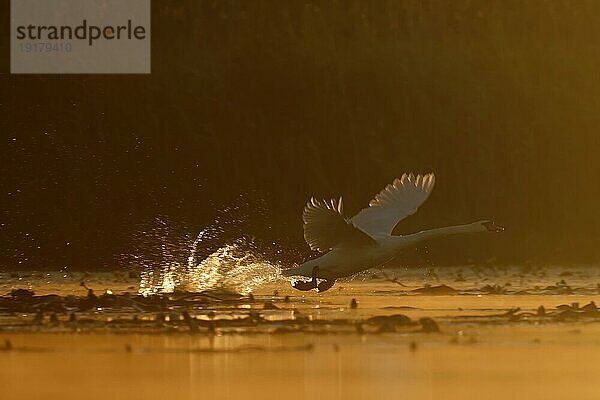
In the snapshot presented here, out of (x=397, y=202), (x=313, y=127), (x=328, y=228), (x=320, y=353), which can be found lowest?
(x=320, y=353)

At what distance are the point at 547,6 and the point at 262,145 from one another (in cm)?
774

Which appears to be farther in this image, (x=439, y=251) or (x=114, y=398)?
(x=439, y=251)

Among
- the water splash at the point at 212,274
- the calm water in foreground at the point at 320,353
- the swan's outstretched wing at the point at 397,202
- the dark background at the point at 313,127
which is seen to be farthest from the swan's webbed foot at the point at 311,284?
the dark background at the point at 313,127

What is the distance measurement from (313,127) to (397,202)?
19.8 m

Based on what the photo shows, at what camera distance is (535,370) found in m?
11.1

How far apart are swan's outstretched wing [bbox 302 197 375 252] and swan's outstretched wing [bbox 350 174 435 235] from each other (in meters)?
0.95

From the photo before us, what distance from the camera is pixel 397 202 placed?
17.6m

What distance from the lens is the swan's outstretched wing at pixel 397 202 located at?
1744 centimetres

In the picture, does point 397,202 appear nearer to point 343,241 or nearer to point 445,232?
point 445,232

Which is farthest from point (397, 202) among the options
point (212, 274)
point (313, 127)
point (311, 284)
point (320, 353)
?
point (313, 127)

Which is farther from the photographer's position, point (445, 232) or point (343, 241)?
point (445, 232)

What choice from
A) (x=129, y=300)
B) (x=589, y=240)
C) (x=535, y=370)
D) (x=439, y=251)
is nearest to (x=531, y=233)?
(x=589, y=240)

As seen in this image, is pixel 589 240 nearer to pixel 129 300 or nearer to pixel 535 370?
pixel 129 300

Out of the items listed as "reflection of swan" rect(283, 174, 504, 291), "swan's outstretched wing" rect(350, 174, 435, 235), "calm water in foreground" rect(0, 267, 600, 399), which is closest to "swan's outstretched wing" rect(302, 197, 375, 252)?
"reflection of swan" rect(283, 174, 504, 291)
